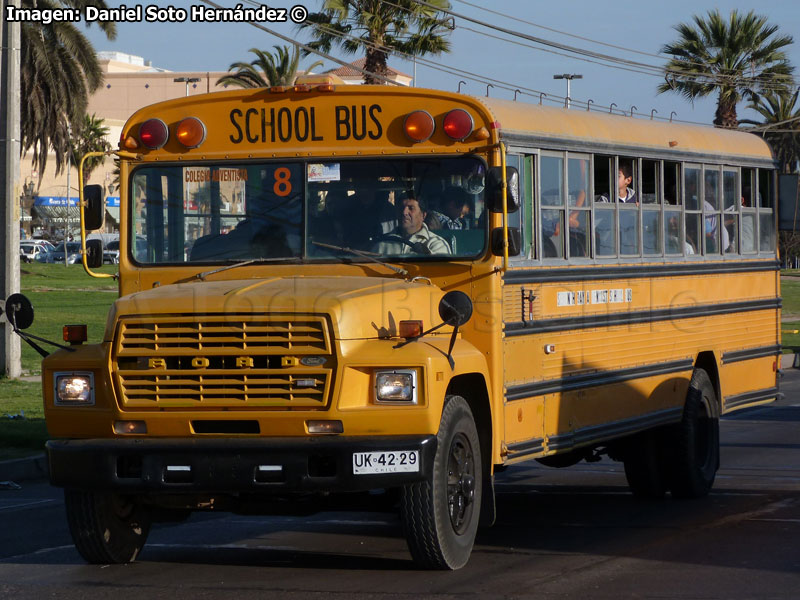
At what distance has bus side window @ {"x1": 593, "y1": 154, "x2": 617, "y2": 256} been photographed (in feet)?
31.4

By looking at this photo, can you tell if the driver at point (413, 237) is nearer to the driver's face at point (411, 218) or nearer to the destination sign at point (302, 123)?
the driver's face at point (411, 218)

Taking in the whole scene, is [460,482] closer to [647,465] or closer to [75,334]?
[75,334]

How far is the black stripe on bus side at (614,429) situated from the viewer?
8984mm

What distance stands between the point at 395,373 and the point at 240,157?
198 centimetres

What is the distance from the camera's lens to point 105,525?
7.88m

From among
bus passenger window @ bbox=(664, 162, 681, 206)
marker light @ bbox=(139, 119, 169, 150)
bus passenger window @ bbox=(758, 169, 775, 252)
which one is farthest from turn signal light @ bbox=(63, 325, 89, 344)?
bus passenger window @ bbox=(758, 169, 775, 252)

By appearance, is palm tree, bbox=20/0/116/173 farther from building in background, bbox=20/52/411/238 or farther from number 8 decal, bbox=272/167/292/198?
building in background, bbox=20/52/411/238

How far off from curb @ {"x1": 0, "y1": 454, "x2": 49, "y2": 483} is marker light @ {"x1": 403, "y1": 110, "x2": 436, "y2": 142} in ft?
17.9

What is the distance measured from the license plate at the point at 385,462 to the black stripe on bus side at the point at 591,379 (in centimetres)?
128

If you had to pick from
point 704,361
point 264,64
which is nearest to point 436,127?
point 704,361

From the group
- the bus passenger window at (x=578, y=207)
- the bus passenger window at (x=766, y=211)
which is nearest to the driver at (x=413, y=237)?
the bus passenger window at (x=578, y=207)

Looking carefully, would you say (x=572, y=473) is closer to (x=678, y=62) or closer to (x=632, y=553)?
(x=632, y=553)

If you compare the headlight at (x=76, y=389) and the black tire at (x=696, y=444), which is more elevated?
the headlight at (x=76, y=389)

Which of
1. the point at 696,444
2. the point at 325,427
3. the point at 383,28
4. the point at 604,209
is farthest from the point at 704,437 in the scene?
the point at 383,28
